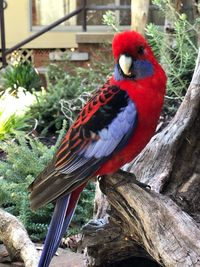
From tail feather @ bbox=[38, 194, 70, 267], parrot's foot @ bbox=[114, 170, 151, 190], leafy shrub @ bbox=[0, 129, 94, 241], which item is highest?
parrot's foot @ bbox=[114, 170, 151, 190]

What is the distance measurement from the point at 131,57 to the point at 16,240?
1152 mm

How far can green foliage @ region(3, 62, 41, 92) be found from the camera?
6.04 m

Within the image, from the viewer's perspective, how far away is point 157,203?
82.4 inches

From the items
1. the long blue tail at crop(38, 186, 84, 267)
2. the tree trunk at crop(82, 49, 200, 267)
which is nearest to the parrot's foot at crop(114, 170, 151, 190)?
the tree trunk at crop(82, 49, 200, 267)

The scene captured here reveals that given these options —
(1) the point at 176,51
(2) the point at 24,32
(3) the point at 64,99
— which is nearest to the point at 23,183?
(3) the point at 64,99

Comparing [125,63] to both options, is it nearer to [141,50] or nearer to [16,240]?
[141,50]

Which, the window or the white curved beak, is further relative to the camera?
the window

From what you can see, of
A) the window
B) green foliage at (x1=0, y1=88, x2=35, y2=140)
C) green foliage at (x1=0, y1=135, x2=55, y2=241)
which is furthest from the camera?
the window

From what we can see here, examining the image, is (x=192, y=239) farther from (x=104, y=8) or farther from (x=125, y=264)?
(x=104, y=8)

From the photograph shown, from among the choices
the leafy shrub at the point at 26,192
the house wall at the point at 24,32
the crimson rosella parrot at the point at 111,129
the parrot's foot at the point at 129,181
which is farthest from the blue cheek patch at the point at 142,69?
the house wall at the point at 24,32

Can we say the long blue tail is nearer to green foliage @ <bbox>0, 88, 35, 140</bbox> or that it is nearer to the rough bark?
the rough bark

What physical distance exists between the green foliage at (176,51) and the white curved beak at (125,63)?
2.36m

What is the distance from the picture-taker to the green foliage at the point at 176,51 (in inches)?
176

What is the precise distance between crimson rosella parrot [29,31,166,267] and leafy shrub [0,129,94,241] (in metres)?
1.13
